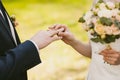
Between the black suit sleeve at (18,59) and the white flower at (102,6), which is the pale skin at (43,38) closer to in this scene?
the black suit sleeve at (18,59)

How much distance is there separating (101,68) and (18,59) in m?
0.88

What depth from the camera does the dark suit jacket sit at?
2467 mm

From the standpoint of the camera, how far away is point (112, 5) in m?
2.71

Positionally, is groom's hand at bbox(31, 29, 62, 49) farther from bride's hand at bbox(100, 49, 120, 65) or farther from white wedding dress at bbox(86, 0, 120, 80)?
white wedding dress at bbox(86, 0, 120, 80)

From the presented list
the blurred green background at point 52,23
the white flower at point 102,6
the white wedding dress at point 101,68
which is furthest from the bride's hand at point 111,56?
the blurred green background at point 52,23

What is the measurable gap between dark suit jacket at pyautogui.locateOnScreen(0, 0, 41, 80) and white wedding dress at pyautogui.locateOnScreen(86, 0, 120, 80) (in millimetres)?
695

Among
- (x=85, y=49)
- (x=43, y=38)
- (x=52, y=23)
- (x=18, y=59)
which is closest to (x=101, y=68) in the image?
(x=85, y=49)

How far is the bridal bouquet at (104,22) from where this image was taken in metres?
2.64

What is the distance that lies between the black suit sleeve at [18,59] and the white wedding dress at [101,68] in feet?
2.28

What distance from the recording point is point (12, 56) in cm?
249

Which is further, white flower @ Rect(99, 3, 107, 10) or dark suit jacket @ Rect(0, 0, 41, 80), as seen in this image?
white flower @ Rect(99, 3, 107, 10)

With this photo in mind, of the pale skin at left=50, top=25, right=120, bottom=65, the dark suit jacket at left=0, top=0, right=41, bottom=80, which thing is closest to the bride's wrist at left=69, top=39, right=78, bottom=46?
the pale skin at left=50, top=25, right=120, bottom=65

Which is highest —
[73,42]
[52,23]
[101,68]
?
[73,42]

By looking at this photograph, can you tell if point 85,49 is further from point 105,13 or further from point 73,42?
point 105,13
